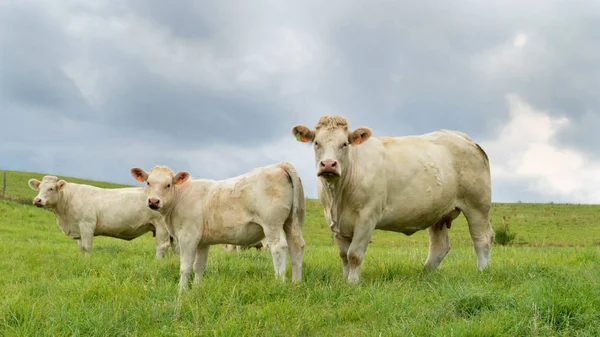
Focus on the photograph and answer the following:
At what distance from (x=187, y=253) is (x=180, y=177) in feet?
4.49

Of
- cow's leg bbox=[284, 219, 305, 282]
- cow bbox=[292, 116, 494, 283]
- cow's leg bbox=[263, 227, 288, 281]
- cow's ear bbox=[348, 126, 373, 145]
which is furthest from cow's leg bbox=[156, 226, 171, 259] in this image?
cow's ear bbox=[348, 126, 373, 145]

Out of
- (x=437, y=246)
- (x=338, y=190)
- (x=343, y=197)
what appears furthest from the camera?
(x=437, y=246)

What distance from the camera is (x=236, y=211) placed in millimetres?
8172

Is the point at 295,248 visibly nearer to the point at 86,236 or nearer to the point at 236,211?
the point at 236,211

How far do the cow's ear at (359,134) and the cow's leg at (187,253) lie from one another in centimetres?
306

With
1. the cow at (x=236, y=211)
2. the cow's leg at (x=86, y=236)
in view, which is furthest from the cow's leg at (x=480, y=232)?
the cow's leg at (x=86, y=236)

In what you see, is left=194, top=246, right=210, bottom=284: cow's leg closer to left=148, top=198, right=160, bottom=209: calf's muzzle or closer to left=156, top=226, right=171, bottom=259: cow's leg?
left=148, top=198, right=160, bottom=209: calf's muzzle

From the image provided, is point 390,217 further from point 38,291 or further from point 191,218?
point 38,291

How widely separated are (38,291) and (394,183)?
583cm

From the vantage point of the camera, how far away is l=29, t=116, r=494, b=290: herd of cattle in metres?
7.76

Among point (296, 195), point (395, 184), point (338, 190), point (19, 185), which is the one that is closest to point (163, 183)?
point (296, 195)

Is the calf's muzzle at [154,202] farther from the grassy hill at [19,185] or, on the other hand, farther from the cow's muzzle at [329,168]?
the grassy hill at [19,185]

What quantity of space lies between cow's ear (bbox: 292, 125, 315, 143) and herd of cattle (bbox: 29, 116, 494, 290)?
0.02 metres

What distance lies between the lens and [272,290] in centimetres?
676
